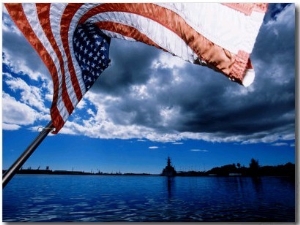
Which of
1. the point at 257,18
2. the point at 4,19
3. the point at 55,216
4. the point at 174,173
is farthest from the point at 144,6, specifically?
the point at 174,173

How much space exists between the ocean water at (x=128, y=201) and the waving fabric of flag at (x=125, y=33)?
1173mm

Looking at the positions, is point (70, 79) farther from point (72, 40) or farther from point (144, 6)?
point (144, 6)

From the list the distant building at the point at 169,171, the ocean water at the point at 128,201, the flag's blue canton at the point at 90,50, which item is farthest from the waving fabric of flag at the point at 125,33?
the distant building at the point at 169,171

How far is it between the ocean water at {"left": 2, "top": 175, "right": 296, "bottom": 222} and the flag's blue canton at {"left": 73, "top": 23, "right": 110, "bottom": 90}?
1.15m

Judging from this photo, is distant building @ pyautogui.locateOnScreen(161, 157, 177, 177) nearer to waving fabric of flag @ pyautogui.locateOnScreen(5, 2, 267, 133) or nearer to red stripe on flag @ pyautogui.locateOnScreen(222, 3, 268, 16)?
waving fabric of flag @ pyautogui.locateOnScreen(5, 2, 267, 133)

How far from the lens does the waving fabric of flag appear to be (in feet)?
6.70

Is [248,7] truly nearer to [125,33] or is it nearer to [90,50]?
[125,33]

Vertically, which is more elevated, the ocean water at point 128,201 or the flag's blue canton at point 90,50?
the flag's blue canton at point 90,50

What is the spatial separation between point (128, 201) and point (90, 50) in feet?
5.67

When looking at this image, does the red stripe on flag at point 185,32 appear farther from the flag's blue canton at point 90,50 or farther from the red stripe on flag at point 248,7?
the red stripe on flag at point 248,7

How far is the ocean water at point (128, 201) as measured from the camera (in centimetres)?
321

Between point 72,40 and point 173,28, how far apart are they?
708 millimetres

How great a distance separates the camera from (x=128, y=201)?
388 cm

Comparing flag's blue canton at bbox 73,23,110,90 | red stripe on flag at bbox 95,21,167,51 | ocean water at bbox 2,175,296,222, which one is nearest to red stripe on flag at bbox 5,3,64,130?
flag's blue canton at bbox 73,23,110,90
